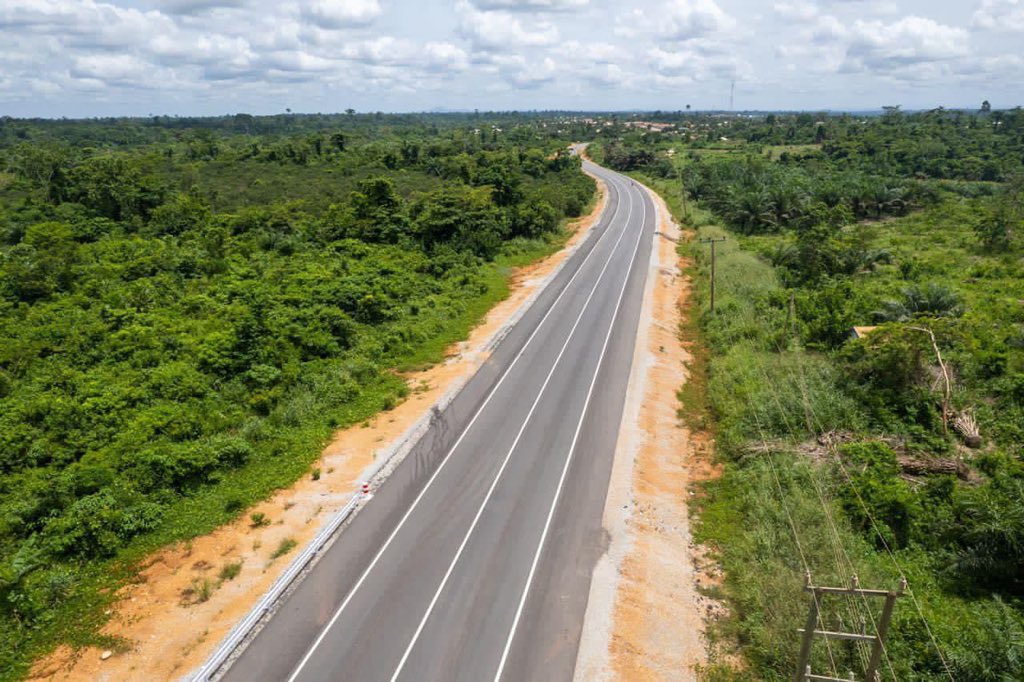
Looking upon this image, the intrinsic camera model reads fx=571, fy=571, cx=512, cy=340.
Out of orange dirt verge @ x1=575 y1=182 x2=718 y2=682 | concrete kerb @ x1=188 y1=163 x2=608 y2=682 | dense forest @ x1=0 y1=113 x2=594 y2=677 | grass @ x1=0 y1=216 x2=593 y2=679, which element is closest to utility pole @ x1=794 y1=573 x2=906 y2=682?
orange dirt verge @ x1=575 y1=182 x2=718 y2=682

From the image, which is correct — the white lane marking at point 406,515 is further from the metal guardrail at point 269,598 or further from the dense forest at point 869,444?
the dense forest at point 869,444

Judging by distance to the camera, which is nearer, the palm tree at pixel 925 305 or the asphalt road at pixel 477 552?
the asphalt road at pixel 477 552

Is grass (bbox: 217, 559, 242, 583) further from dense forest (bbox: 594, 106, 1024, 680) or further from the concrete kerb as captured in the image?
dense forest (bbox: 594, 106, 1024, 680)

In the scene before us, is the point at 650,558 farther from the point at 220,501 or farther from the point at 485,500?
the point at 220,501

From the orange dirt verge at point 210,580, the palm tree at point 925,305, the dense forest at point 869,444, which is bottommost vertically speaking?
the orange dirt verge at point 210,580

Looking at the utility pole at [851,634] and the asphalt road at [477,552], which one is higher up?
the utility pole at [851,634]

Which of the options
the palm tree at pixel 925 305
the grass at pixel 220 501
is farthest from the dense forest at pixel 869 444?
the grass at pixel 220 501

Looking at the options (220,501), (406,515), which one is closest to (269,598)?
(406,515)
